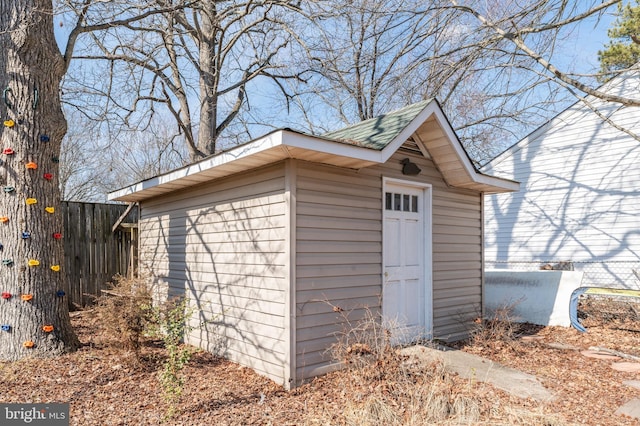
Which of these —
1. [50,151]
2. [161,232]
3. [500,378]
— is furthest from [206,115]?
[500,378]

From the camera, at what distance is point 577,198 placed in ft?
32.9

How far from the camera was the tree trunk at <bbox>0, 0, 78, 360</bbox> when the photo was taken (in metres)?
4.90

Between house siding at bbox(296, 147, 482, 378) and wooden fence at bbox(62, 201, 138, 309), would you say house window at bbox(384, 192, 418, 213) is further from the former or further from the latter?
wooden fence at bbox(62, 201, 138, 309)

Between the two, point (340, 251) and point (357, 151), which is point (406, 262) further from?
point (357, 151)

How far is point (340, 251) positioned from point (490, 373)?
2.20 meters

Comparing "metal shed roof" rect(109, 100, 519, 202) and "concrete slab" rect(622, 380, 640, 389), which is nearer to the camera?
"metal shed roof" rect(109, 100, 519, 202)

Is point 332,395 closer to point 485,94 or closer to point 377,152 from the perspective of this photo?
point 377,152

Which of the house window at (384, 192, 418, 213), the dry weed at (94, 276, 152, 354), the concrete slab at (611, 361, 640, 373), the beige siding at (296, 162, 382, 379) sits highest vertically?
the house window at (384, 192, 418, 213)

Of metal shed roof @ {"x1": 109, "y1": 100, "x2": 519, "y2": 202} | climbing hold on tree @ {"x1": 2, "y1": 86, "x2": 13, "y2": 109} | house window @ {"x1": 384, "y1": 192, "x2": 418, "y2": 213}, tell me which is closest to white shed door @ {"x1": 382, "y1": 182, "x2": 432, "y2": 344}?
house window @ {"x1": 384, "y1": 192, "x2": 418, "y2": 213}

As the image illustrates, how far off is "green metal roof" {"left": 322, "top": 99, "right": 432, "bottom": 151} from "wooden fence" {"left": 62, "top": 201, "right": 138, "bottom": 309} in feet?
17.5

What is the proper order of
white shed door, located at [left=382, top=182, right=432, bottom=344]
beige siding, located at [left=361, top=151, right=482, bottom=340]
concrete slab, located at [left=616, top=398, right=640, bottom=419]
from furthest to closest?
beige siding, located at [left=361, top=151, right=482, bottom=340]
white shed door, located at [left=382, top=182, right=432, bottom=344]
concrete slab, located at [left=616, top=398, right=640, bottom=419]

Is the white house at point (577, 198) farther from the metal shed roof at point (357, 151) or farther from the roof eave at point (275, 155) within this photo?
the roof eave at point (275, 155)

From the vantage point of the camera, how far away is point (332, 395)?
13.2ft

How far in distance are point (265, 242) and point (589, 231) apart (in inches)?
341
